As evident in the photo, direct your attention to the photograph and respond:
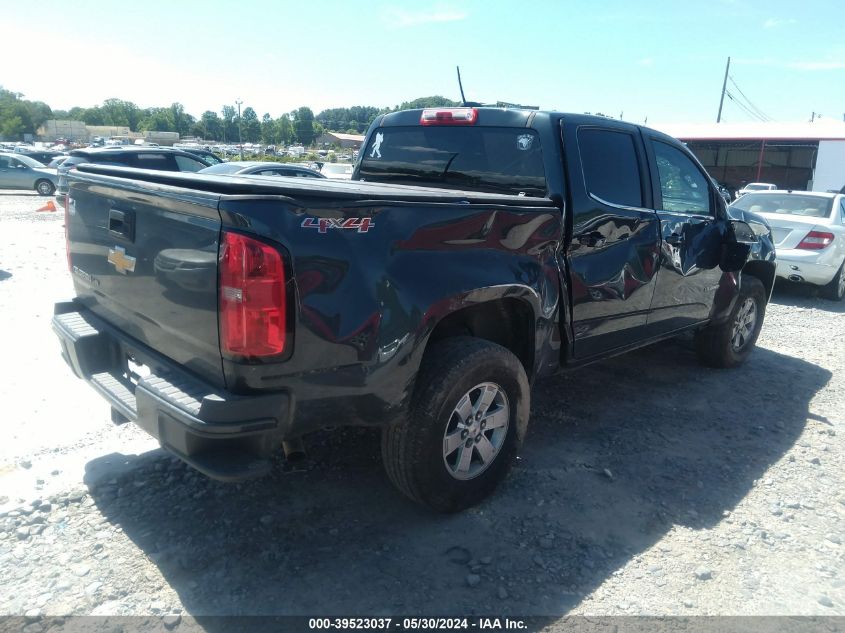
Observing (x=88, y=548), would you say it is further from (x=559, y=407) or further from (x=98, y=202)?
(x=559, y=407)

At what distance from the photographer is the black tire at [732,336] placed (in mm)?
5559

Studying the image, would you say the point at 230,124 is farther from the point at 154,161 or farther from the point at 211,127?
the point at 154,161

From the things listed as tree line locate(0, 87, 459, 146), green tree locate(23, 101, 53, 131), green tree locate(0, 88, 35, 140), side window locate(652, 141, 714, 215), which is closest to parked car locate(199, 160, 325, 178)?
side window locate(652, 141, 714, 215)

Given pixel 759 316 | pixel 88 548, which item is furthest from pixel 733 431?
pixel 88 548

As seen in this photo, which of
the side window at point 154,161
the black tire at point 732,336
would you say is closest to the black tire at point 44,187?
the side window at point 154,161

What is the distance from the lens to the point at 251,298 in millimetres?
2299

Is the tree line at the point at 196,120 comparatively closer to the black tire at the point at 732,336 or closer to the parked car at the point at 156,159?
the parked car at the point at 156,159

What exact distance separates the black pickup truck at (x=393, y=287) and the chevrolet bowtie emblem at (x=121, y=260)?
0.05ft

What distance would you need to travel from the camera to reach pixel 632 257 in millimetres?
4129

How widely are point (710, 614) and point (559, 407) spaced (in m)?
2.17

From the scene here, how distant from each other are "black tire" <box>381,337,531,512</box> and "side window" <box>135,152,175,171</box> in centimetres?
1266

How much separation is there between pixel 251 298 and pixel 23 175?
77.8 feet

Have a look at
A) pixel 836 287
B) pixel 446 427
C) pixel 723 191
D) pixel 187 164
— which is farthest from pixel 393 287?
pixel 187 164

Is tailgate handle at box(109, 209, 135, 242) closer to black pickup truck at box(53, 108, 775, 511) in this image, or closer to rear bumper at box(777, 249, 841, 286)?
black pickup truck at box(53, 108, 775, 511)
